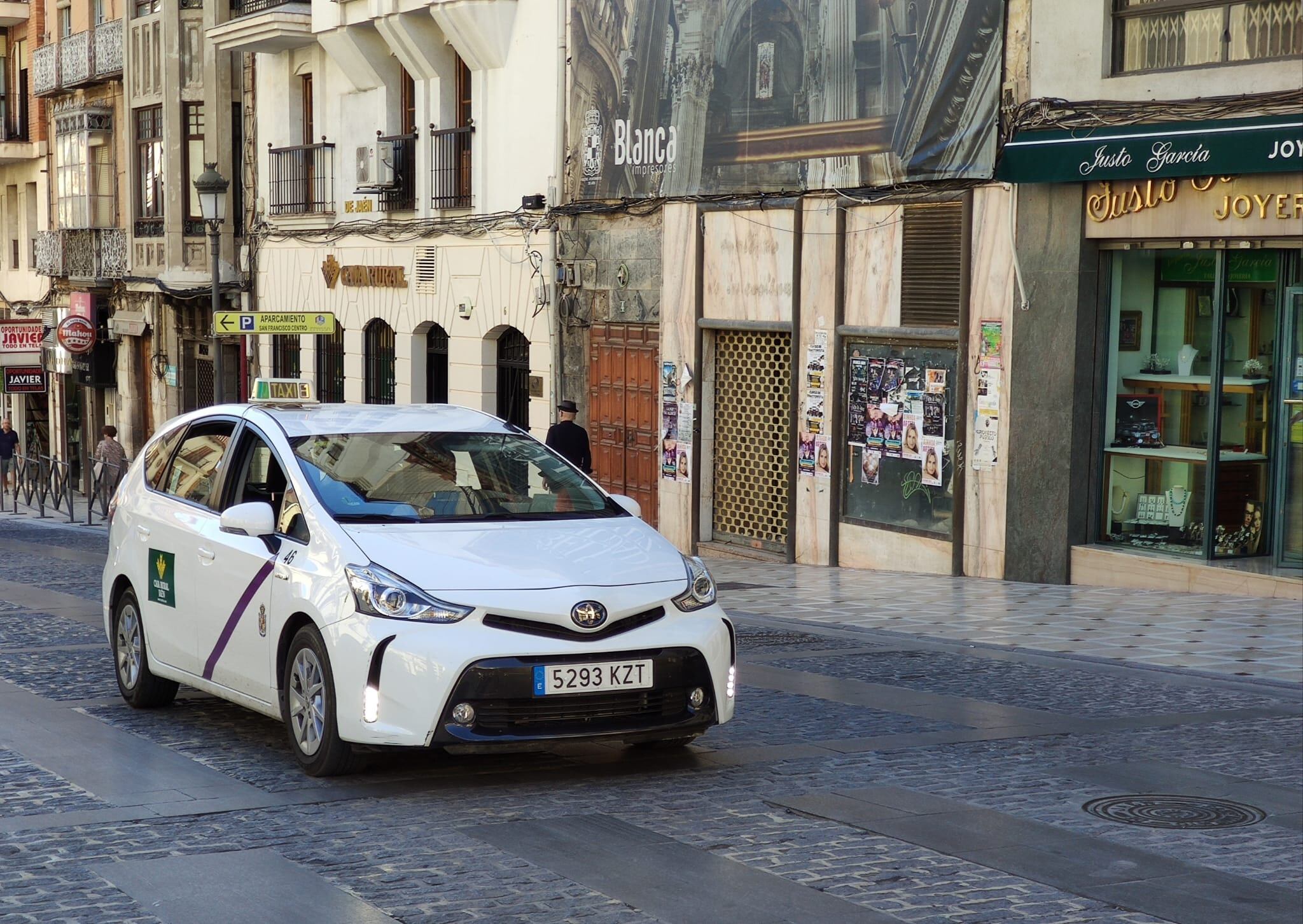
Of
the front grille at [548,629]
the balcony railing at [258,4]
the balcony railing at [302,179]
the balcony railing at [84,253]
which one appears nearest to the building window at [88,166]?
the balcony railing at [84,253]

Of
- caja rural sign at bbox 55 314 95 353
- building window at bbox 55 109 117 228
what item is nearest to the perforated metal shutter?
caja rural sign at bbox 55 314 95 353

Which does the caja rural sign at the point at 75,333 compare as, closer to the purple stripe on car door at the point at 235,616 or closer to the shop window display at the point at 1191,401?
the shop window display at the point at 1191,401

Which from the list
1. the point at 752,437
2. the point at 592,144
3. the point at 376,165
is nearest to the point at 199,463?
the point at 752,437

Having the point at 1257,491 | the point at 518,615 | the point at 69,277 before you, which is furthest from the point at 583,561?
the point at 69,277

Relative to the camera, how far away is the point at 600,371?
74.5ft

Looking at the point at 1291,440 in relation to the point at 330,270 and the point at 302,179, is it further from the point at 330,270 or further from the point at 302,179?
the point at 302,179

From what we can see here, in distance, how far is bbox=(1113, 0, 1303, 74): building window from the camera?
1391cm

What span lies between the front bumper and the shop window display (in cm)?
863

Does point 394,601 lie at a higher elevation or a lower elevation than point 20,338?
lower

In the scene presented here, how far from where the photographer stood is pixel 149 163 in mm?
35844

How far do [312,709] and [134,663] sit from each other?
2.28 meters

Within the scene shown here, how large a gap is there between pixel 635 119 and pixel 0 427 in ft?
80.0

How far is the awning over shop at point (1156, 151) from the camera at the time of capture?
43.8 ft

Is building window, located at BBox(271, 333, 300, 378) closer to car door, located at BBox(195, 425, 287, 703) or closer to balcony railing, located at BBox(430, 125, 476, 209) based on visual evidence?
balcony railing, located at BBox(430, 125, 476, 209)
